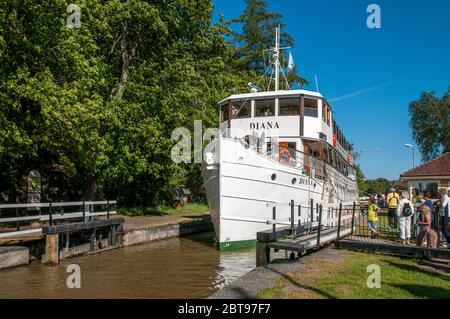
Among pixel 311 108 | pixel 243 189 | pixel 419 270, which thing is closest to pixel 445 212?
pixel 419 270

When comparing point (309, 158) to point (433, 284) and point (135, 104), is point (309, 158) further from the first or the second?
point (433, 284)

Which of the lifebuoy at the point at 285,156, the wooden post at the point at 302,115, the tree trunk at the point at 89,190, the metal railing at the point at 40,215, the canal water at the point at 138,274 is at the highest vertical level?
the wooden post at the point at 302,115

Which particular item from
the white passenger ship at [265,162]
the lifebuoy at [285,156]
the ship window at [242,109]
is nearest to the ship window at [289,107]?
the white passenger ship at [265,162]

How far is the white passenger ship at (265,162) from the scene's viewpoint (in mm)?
15375

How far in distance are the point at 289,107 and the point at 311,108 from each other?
90 centimetres

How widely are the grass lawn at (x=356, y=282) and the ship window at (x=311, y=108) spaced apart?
9242 millimetres

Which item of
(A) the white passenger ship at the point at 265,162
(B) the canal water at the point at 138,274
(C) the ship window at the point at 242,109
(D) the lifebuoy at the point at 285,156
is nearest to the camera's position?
(B) the canal water at the point at 138,274

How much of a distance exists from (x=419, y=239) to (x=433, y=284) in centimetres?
421

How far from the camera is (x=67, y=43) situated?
1470 centimetres

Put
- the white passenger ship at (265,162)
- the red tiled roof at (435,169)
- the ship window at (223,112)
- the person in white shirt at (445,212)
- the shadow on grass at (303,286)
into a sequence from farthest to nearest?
the red tiled roof at (435,169) → the ship window at (223,112) → the white passenger ship at (265,162) → the person in white shirt at (445,212) → the shadow on grass at (303,286)

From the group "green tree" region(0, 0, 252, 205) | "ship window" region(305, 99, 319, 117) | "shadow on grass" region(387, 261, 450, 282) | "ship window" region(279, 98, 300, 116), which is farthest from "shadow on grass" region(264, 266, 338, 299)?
"ship window" region(305, 99, 319, 117)

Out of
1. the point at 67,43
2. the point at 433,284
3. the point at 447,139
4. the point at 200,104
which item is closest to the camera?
the point at 433,284

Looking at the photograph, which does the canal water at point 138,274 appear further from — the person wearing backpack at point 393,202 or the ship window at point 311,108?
the ship window at point 311,108

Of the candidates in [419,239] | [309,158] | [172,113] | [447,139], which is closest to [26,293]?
[419,239]
